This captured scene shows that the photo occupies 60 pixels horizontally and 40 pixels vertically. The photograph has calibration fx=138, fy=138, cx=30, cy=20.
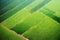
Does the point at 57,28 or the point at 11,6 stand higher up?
the point at 11,6

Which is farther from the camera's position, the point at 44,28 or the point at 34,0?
the point at 34,0

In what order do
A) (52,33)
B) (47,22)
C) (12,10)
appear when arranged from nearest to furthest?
(52,33) → (47,22) → (12,10)

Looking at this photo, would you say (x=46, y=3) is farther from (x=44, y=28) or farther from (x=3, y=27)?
(x=3, y=27)

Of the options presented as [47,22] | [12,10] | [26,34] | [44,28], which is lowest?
[26,34]

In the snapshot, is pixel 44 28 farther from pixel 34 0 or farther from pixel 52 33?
pixel 34 0

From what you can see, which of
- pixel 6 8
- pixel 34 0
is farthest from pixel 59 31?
pixel 6 8

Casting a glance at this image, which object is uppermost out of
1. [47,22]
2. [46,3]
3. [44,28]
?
[46,3]

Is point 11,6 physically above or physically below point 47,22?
above

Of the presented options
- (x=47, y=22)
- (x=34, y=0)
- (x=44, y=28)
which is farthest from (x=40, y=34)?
(x=34, y=0)

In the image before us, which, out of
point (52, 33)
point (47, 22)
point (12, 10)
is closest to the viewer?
point (52, 33)
